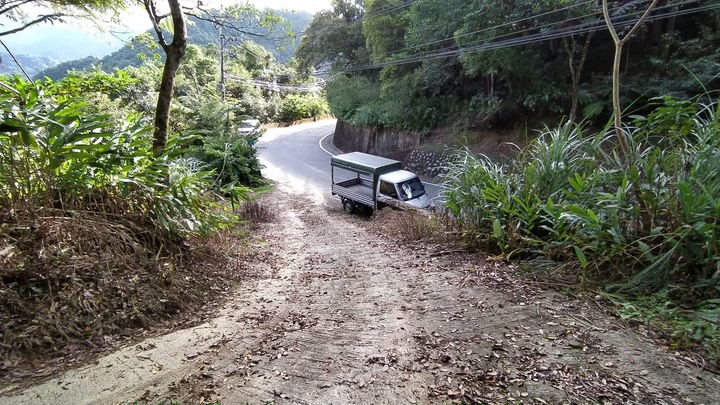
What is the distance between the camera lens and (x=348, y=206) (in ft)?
44.5

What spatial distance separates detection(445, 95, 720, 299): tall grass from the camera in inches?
111

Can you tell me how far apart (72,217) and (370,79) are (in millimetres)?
27374

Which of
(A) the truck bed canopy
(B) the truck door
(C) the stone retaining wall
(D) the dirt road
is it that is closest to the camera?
(D) the dirt road

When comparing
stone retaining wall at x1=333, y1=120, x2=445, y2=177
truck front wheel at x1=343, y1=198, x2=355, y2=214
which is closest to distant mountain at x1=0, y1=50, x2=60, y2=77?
truck front wheel at x1=343, y1=198, x2=355, y2=214

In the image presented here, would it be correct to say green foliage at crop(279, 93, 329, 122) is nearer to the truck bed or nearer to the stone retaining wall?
the stone retaining wall

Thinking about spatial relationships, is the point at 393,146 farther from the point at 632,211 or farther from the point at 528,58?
the point at 632,211

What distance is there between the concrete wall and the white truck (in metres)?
8.29

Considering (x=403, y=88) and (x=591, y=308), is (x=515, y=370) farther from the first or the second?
(x=403, y=88)

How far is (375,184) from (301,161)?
15339mm

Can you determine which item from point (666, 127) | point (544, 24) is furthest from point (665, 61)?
point (666, 127)

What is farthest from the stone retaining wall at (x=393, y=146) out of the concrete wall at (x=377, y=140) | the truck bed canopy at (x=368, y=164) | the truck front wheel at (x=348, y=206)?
the truck front wheel at (x=348, y=206)

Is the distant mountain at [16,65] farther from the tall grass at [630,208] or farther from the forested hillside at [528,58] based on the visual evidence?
the forested hillside at [528,58]

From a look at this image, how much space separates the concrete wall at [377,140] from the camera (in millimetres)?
21980

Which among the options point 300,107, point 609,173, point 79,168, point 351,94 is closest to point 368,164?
point 609,173
